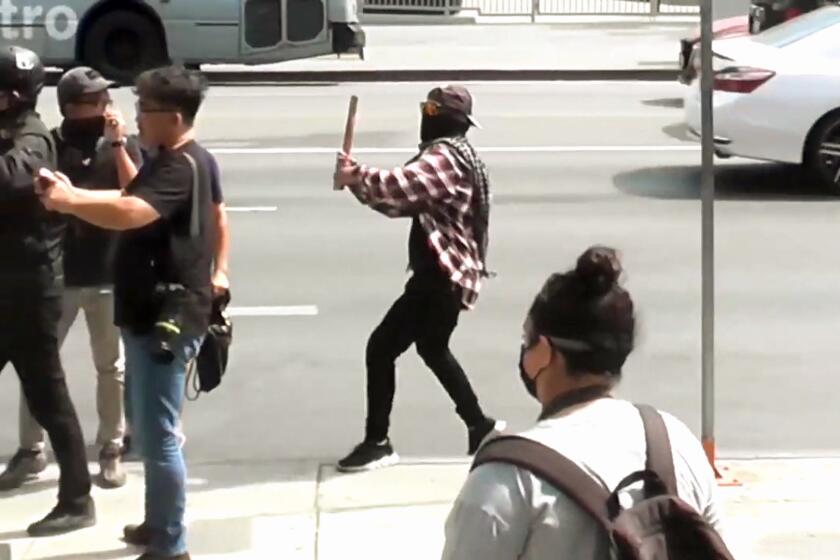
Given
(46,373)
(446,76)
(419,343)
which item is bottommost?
(446,76)

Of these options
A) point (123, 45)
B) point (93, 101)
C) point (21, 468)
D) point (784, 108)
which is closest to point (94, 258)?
point (93, 101)

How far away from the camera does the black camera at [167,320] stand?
4984 millimetres

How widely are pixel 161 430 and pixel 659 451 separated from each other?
2716mm

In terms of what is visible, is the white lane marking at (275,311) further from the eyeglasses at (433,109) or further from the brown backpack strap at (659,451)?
the brown backpack strap at (659,451)

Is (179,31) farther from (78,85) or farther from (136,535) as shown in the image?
(136,535)

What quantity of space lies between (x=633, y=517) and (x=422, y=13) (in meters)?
27.9

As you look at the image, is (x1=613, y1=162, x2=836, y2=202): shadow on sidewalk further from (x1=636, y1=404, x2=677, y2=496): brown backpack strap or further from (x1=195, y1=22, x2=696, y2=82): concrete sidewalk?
(x1=636, y1=404, x2=677, y2=496): brown backpack strap

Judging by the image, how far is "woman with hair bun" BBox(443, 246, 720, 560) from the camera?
2.57 metres

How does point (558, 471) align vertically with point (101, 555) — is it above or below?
above

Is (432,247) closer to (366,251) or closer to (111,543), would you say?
(111,543)

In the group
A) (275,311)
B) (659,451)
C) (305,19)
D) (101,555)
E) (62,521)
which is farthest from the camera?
(305,19)

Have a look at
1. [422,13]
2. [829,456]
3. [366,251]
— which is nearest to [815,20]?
[366,251]

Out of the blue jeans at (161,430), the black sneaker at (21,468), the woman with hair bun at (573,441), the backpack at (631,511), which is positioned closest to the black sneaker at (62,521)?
the blue jeans at (161,430)

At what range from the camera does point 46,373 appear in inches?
218
